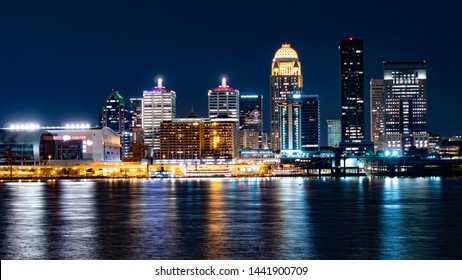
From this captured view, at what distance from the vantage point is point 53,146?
18488 centimetres

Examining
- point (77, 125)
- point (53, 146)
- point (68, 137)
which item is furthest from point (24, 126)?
point (77, 125)

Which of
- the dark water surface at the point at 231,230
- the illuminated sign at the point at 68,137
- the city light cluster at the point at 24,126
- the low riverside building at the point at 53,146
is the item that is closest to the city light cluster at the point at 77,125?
the low riverside building at the point at 53,146

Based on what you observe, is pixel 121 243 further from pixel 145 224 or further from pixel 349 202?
pixel 349 202

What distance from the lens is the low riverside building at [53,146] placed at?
180 metres

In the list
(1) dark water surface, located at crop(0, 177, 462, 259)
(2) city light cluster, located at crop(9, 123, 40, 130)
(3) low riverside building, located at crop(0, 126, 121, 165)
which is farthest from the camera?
(2) city light cluster, located at crop(9, 123, 40, 130)

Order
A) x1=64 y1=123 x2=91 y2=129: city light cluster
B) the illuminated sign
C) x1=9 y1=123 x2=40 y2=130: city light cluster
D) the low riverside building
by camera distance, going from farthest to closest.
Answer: x1=64 y1=123 x2=91 y2=129: city light cluster < x1=9 y1=123 x2=40 y2=130: city light cluster < the illuminated sign < the low riverside building

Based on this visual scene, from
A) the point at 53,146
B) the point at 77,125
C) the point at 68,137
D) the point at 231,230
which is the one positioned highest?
the point at 77,125

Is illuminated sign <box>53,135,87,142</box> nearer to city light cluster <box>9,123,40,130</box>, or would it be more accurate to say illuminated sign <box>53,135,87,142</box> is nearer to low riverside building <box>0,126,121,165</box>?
low riverside building <box>0,126,121,165</box>

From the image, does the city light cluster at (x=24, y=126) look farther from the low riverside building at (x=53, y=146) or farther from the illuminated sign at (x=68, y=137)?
the illuminated sign at (x=68, y=137)

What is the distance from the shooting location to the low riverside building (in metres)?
180

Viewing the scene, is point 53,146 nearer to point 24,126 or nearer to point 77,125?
point 24,126

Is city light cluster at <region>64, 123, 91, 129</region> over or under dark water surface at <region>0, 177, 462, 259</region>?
over

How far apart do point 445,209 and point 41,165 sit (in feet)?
443

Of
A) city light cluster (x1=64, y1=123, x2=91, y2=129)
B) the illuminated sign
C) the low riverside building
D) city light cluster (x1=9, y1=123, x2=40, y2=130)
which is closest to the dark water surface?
the low riverside building
